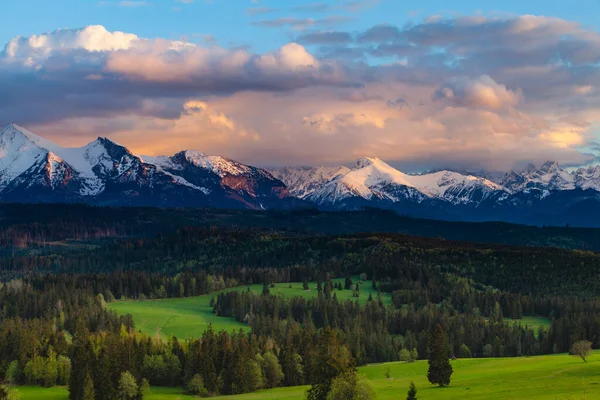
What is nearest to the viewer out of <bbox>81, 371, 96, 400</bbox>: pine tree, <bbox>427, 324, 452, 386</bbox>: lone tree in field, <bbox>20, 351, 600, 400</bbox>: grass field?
<bbox>20, 351, 600, 400</bbox>: grass field

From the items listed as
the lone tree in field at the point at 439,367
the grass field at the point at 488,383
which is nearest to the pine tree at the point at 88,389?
the grass field at the point at 488,383

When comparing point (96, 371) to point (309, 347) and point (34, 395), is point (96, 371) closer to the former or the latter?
point (34, 395)

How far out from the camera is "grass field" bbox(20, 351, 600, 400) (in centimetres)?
12125

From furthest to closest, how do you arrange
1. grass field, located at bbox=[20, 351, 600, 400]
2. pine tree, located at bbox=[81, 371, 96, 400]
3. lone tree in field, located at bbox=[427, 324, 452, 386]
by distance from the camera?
pine tree, located at bbox=[81, 371, 96, 400]
lone tree in field, located at bbox=[427, 324, 452, 386]
grass field, located at bbox=[20, 351, 600, 400]

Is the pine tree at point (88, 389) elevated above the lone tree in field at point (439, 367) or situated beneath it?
situated beneath

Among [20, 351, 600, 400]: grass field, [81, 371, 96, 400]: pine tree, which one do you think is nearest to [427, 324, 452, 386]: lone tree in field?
[20, 351, 600, 400]: grass field

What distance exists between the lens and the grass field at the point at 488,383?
398 feet

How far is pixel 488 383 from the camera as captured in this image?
457 feet

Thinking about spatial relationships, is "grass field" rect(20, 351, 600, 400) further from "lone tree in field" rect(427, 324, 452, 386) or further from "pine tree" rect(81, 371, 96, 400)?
"pine tree" rect(81, 371, 96, 400)

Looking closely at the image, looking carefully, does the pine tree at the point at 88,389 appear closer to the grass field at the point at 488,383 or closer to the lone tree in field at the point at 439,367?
the grass field at the point at 488,383

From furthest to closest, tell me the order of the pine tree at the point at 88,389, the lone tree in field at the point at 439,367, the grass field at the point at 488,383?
1. the pine tree at the point at 88,389
2. the lone tree in field at the point at 439,367
3. the grass field at the point at 488,383

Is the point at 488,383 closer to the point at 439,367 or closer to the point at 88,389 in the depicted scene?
the point at 439,367

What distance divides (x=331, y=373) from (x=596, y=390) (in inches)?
1634

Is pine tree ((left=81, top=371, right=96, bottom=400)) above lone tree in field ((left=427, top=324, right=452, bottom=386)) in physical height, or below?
below
